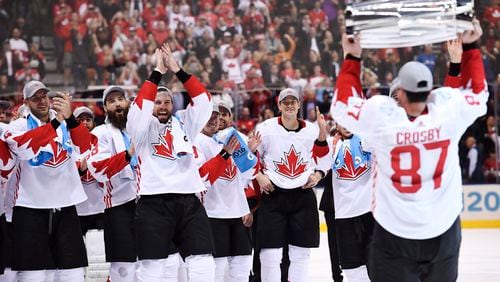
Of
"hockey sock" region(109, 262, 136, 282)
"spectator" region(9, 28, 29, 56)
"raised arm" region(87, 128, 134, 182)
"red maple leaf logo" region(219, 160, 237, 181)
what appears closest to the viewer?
"raised arm" region(87, 128, 134, 182)

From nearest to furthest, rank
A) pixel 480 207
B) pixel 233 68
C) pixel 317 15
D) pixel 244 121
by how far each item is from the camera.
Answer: pixel 244 121 → pixel 480 207 → pixel 233 68 → pixel 317 15

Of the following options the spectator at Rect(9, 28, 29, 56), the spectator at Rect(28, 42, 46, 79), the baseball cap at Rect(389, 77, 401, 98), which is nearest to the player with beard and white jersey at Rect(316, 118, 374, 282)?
the baseball cap at Rect(389, 77, 401, 98)

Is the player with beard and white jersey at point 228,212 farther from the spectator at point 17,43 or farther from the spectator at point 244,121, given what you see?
the spectator at point 17,43

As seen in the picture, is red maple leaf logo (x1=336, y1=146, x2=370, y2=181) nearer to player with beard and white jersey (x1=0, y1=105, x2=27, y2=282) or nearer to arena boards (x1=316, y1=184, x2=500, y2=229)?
player with beard and white jersey (x1=0, y1=105, x2=27, y2=282)

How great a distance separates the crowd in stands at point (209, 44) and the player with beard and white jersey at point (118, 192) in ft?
26.1

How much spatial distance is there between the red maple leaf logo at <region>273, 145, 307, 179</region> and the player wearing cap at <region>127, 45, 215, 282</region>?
5.49 feet

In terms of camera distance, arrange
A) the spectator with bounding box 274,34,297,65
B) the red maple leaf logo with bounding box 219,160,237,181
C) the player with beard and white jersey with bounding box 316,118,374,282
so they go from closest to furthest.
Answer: the player with beard and white jersey with bounding box 316,118,374,282
the red maple leaf logo with bounding box 219,160,237,181
the spectator with bounding box 274,34,297,65

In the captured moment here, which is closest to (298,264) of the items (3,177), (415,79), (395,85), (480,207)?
(3,177)

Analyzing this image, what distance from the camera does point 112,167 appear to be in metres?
7.11

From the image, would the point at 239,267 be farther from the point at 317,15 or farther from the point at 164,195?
the point at 317,15

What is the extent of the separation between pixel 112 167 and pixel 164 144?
63 cm

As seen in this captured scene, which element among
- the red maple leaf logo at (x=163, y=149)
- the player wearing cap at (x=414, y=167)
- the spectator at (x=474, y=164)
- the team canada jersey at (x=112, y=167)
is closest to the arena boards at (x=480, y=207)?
the spectator at (x=474, y=164)

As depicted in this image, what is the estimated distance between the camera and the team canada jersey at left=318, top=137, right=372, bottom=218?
7.83 metres

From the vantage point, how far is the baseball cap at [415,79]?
4836mm
